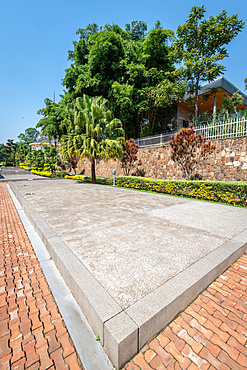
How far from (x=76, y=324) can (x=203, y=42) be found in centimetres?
1685

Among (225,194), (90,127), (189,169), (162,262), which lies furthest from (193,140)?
(162,262)

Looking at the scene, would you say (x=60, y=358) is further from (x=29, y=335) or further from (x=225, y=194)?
(x=225, y=194)

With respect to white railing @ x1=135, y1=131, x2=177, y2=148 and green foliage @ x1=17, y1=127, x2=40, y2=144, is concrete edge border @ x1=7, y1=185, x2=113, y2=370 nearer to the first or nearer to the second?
white railing @ x1=135, y1=131, x2=177, y2=148

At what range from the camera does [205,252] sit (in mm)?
2842

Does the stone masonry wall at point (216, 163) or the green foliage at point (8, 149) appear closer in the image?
the stone masonry wall at point (216, 163)

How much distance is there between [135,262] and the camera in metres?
2.56

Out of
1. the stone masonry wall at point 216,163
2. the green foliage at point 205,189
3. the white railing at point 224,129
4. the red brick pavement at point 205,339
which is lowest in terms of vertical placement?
the red brick pavement at point 205,339

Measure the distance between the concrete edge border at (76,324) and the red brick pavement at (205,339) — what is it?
26cm

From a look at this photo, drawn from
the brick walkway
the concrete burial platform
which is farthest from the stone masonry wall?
the brick walkway

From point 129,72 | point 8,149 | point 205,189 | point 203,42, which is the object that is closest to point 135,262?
point 205,189

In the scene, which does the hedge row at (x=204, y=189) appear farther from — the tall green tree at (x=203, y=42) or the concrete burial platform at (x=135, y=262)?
the tall green tree at (x=203, y=42)

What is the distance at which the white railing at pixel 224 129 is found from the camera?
8.46 m

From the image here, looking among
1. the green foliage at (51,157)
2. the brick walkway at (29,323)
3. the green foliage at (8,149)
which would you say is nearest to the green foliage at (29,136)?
the green foliage at (8,149)

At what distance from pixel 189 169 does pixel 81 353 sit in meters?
10.5
